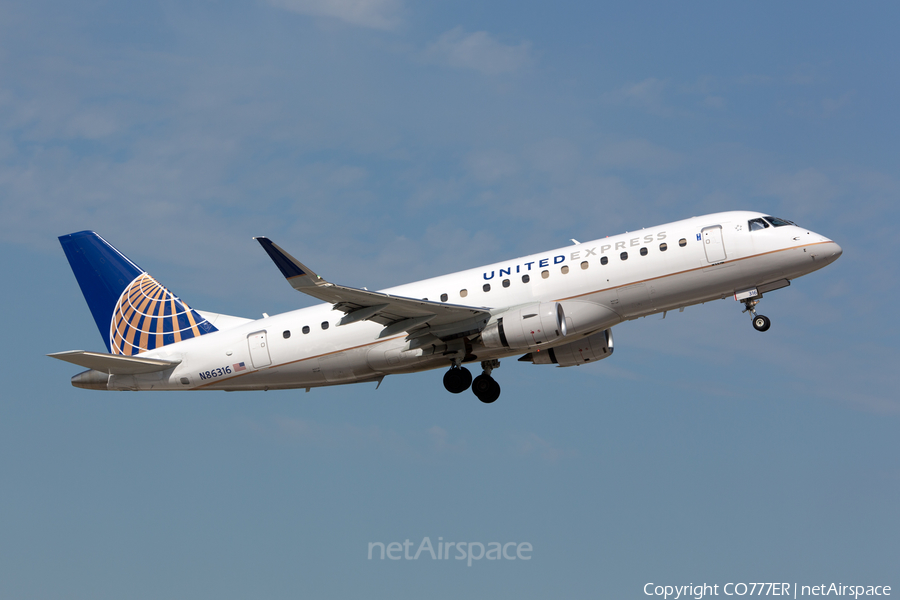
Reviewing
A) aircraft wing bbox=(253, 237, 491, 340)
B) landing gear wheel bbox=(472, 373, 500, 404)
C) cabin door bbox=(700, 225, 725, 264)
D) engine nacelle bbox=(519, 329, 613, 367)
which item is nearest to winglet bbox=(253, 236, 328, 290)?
aircraft wing bbox=(253, 237, 491, 340)

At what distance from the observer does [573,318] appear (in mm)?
31688

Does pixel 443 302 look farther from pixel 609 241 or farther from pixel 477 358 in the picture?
pixel 609 241

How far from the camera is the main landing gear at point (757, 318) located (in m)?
32.1

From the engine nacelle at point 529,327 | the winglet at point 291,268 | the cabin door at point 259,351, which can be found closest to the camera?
the winglet at point 291,268

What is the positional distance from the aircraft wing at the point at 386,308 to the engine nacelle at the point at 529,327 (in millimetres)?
842

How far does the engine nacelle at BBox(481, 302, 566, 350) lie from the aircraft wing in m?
0.84

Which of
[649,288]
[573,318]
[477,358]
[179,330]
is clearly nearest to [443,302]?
[477,358]

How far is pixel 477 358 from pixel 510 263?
371 cm

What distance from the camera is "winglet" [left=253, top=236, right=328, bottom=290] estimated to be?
27217 mm

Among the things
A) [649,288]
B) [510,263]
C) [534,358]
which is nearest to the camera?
[649,288]

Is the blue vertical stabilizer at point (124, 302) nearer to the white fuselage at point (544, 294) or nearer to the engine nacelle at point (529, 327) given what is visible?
the white fuselage at point (544, 294)

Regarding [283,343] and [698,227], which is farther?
[283,343]

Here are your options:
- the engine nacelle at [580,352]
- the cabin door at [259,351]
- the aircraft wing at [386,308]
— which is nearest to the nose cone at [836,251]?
the engine nacelle at [580,352]

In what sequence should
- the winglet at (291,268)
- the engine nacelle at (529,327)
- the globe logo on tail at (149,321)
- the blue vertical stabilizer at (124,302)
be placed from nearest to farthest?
the winglet at (291,268)
the engine nacelle at (529,327)
the globe logo on tail at (149,321)
the blue vertical stabilizer at (124,302)
